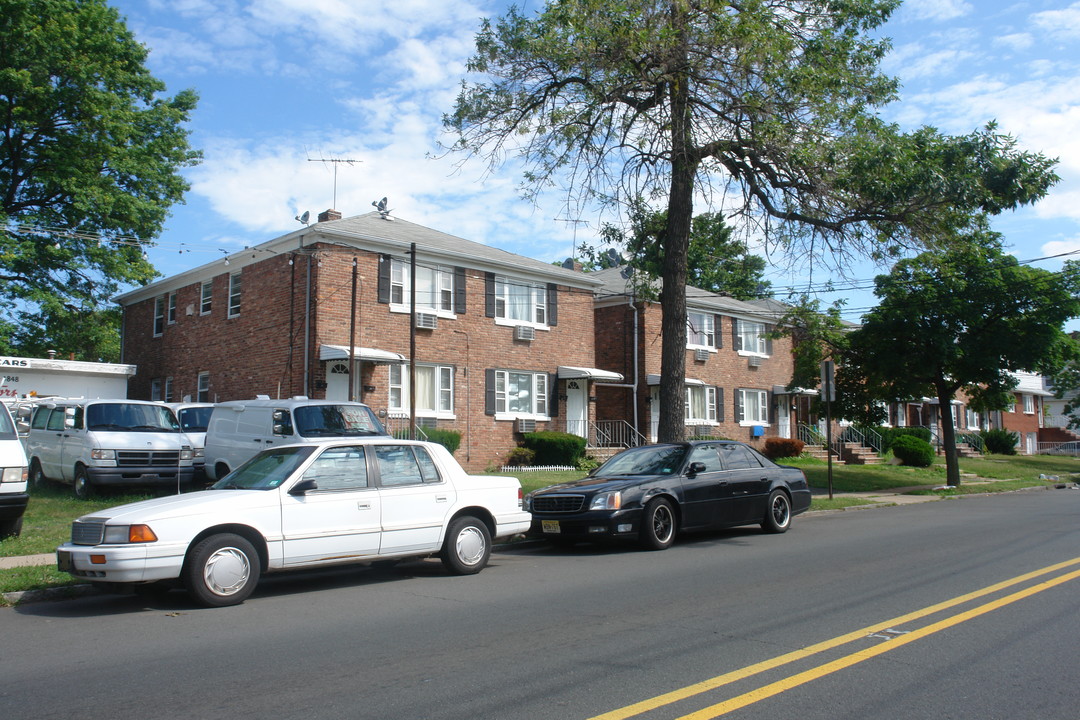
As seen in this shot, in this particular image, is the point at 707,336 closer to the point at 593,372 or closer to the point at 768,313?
the point at 768,313

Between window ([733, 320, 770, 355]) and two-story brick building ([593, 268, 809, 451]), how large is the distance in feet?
0.13

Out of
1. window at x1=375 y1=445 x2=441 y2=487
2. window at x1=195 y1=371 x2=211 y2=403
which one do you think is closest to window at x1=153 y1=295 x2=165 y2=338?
window at x1=195 y1=371 x2=211 y2=403

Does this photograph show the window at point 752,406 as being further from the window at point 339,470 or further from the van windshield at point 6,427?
the van windshield at point 6,427

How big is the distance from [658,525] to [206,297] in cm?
2021

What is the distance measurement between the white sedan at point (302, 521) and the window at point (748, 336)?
26.9m

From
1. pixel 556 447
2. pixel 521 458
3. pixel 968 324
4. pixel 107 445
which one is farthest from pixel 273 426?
pixel 968 324

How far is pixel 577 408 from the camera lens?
2866cm

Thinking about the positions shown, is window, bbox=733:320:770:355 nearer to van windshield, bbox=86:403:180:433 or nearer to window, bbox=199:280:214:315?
window, bbox=199:280:214:315

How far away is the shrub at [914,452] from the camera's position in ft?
113

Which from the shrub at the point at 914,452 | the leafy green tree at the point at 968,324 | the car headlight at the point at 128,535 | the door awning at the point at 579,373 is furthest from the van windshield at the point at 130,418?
the shrub at the point at 914,452

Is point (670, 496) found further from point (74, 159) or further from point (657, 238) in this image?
point (74, 159)

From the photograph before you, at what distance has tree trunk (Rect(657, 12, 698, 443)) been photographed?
52.5 feet

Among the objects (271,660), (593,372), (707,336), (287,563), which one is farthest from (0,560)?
(707,336)

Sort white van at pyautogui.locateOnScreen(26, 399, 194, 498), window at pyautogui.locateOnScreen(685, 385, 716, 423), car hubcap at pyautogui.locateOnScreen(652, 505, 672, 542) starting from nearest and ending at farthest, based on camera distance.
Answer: car hubcap at pyautogui.locateOnScreen(652, 505, 672, 542)
white van at pyautogui.locateOnScreen(26, 399, 194, 498)
window at pyautogui.locateOnScreen(685, 385, 716, 423)
